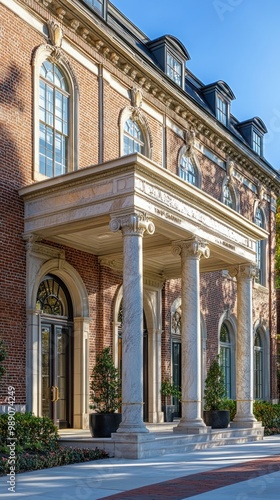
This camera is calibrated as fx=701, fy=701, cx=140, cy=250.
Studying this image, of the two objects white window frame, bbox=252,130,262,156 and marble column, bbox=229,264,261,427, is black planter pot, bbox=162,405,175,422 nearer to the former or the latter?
marble column, bbox=229,264,261,427

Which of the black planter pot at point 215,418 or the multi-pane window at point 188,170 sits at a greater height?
the multi-pane window at point 188,170

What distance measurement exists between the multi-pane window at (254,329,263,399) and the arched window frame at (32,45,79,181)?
560 inches

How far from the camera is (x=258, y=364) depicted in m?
29.1

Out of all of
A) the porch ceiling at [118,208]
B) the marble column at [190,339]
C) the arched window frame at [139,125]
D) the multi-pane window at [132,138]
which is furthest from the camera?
the multi-pane window at [132,138]

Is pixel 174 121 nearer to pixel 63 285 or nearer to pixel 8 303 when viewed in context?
pixel 63 285

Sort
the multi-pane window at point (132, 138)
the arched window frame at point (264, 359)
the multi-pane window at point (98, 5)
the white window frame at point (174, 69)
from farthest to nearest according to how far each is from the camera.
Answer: the arched window frame at point (264, 359)
the white window frame at point (174, 69)
the multi-pane window at point (132, 138)
the multi-pane window at point (98, 5)

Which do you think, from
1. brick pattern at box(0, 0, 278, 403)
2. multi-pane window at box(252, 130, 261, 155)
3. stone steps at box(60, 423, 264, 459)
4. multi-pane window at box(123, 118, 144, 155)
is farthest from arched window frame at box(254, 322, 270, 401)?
stone steps at box(60, 423, 264, 459)

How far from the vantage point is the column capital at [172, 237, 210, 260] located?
54.6 feet

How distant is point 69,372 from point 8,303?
319 cm

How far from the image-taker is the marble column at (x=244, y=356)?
19453 millimetres

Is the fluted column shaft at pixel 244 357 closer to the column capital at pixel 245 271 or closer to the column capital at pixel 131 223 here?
the column capital at pixel 245 271

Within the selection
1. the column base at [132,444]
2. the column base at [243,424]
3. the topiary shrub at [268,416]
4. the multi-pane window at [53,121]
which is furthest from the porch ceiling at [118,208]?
the topiary shrub at [268,416]

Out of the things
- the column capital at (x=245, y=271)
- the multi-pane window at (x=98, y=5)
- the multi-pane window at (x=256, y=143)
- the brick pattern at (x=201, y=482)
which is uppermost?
the multi-pane window at (x=98, y=5)

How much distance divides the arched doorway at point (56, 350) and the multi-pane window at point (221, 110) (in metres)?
13.2
